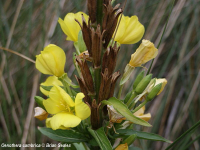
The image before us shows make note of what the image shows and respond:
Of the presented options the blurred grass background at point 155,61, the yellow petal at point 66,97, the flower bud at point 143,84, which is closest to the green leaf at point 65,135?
the yellow petal at point 66,97

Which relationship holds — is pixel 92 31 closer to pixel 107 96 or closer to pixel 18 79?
pixel 107 96

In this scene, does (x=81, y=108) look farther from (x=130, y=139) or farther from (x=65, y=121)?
(x=130, y=139)

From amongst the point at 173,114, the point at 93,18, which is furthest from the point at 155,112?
the point at 93,18

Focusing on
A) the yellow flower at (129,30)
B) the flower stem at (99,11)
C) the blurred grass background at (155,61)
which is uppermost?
the flower stem at (99,11)

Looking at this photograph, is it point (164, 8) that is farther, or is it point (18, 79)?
point (18, 79)

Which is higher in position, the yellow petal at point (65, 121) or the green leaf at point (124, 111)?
the green leaf at point (124, 111)

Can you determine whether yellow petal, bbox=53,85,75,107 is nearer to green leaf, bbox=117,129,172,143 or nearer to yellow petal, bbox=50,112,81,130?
yellow petal, bbox=50,112,81,130

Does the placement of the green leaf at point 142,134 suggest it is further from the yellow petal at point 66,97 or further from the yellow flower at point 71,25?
the yellow flower at point 71,25

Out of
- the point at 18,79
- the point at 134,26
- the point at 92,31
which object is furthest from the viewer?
the point at 18,79
